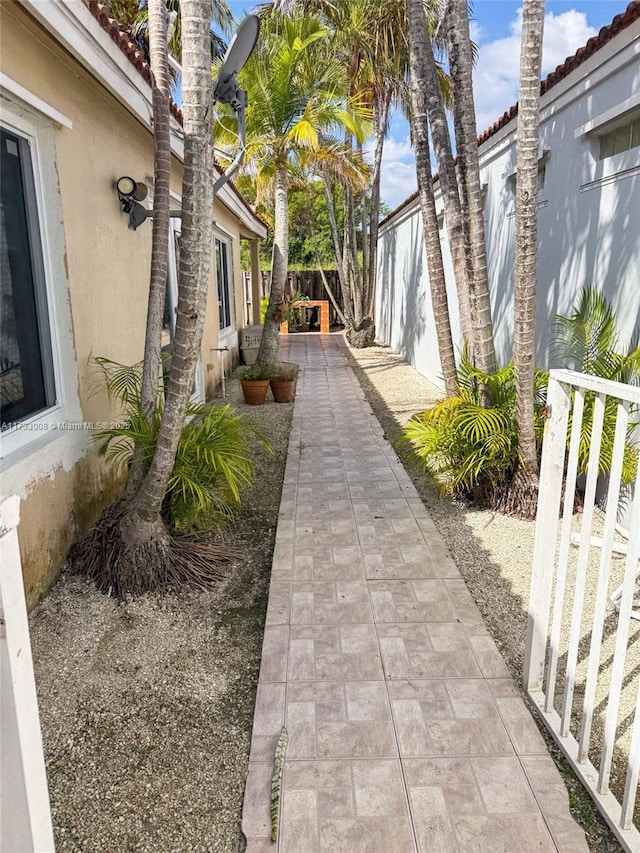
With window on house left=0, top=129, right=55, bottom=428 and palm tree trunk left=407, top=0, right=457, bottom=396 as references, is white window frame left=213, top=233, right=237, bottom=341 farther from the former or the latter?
window on house left=0, top=129, right=55, bottom=428

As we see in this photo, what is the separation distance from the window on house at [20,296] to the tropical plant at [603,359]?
3.72 meters

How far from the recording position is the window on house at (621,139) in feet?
14.3

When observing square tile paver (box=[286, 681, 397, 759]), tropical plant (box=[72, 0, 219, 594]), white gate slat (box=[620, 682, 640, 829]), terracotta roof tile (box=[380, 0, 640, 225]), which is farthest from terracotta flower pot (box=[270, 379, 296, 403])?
white gate slat (box=[620, 682, 640, 829])

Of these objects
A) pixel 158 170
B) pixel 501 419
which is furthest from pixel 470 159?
pixel 158 170

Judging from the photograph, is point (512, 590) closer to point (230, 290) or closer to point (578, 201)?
point (578, 201)

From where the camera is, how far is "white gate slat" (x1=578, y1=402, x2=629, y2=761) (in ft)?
6.08

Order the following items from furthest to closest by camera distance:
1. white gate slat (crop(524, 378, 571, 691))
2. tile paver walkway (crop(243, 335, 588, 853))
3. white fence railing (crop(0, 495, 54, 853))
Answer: white gate slat (crop(524, 378, 571, 691))
tile paver walkway (crop(243, 335, 588, 853))
white fence railing (crop(0, 495, 54, 853))

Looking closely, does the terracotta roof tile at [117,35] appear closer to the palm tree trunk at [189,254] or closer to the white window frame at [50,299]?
the white window frame at [50,299]

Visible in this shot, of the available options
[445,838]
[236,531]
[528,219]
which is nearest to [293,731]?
[445,838]

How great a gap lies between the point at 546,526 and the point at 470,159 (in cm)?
347

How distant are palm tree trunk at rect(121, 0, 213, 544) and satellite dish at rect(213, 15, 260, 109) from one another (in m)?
1.11

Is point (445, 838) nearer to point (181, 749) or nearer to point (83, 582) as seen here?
point (181, 749)

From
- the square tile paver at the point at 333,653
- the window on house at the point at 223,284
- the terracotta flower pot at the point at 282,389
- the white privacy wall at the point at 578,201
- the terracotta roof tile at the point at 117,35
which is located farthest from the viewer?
the window on house at the point at 223,284

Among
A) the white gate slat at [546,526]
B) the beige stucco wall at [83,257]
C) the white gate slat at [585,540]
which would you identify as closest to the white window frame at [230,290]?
the beige stucco wall at [83,257]
